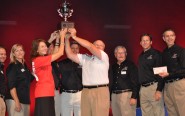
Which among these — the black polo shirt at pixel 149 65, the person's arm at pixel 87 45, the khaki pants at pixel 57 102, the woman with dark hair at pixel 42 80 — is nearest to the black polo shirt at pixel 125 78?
the black polo shirt at pixel 149 65

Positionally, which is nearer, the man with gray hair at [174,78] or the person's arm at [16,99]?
the person's arm at [16,99]

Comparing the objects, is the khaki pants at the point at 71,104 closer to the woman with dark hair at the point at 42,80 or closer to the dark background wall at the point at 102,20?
the dark background wall at the point at 102,20

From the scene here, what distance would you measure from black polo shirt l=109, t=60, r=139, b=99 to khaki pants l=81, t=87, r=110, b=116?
966 mm

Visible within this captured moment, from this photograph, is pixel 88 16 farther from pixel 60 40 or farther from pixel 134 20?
pixel 60 40

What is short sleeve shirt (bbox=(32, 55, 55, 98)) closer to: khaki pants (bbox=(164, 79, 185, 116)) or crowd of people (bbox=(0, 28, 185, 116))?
crowd of people (bbox=(0, 28, 185, 116))

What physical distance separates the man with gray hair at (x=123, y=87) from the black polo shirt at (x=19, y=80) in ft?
4.59

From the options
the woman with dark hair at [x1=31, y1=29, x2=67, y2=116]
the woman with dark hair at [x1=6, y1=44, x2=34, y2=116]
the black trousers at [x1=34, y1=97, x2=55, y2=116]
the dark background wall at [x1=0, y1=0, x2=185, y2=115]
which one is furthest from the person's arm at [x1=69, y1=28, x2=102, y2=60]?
the dark background wall at [x1=0, y1=0, x2=185, y2=115]

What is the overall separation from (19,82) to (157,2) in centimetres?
360

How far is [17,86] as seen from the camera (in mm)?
4367

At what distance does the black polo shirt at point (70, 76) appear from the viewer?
5.14m

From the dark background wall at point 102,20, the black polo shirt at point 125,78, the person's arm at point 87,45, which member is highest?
the dark background wall at point 102,20

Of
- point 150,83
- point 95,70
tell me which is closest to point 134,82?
point 150,83

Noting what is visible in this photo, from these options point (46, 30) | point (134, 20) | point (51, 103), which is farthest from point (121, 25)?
point (51, 103)

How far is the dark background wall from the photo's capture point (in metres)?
5.52
